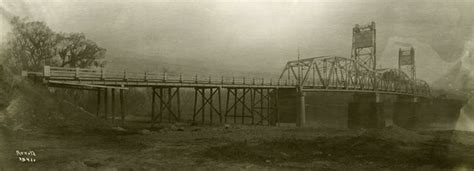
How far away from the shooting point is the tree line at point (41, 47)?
38812mm

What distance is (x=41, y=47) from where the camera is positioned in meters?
41.3

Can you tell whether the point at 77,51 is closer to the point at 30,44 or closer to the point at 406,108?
the point at 30,44

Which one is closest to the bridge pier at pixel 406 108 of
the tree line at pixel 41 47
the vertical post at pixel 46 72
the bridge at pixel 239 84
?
the bridge at pixel 239 84

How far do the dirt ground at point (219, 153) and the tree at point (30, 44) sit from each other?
23953 mm

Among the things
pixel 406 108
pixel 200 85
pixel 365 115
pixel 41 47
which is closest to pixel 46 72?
pixel 200 85

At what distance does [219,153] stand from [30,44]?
3365 centimetres

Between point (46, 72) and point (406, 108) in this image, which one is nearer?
point (46, 72)

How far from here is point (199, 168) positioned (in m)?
12.5

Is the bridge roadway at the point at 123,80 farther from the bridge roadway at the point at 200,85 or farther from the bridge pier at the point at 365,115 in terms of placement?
the bridge pier at the point at 365,115

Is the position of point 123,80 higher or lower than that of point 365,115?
higher

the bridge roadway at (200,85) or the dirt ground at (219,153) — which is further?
the bridge roadway at (200,85)

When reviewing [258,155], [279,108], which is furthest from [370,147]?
[279,108]

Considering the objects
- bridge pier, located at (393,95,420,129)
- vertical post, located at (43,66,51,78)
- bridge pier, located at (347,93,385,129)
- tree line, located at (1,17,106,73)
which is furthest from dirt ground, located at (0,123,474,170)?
bridge pier, located at (393,95,420,129)

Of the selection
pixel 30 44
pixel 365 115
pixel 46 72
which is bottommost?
pixel 365 115
